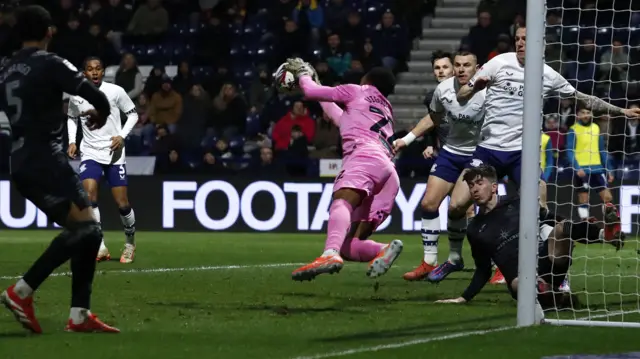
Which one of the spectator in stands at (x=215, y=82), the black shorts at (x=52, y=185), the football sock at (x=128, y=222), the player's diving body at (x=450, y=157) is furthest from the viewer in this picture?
the spectator in stands at (x=215, y=82)

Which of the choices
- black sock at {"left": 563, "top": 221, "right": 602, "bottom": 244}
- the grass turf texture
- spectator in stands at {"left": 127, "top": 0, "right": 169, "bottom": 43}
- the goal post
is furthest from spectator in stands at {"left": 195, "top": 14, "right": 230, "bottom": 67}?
the goal post

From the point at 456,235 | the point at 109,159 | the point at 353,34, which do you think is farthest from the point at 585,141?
the point at 109,159

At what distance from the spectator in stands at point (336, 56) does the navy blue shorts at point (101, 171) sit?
8877 millimetres

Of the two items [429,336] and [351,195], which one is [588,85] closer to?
[351,195]

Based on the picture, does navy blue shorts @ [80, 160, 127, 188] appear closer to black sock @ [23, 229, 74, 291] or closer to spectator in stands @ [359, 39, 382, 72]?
black sock @ [23, 229, 74, 291]

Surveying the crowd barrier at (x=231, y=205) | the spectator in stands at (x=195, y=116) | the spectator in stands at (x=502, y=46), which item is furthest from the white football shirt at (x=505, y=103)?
the spectator in stands at (x=195, y=116)

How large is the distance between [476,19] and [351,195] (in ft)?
46.9

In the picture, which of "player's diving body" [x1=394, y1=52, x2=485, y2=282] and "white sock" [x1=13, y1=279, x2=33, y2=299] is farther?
"player's diving body" [x1=394, y1=52, x2=485, y2=282]

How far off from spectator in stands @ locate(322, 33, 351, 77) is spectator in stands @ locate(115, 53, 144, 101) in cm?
315

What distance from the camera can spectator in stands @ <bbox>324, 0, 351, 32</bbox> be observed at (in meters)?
22.6

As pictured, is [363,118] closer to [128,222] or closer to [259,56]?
[128,222]

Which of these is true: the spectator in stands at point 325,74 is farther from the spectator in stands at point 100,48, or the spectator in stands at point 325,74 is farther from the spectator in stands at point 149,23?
the spectator in stands at point 100,48

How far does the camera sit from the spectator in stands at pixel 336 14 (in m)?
22.6

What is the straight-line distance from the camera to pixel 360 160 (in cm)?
974
